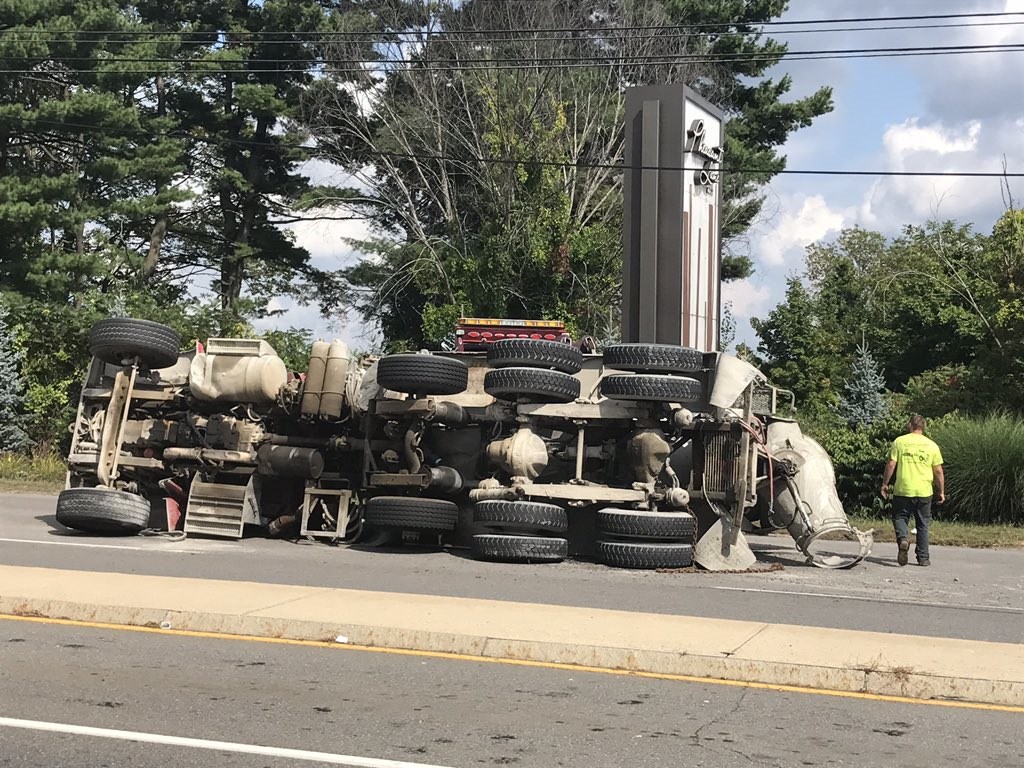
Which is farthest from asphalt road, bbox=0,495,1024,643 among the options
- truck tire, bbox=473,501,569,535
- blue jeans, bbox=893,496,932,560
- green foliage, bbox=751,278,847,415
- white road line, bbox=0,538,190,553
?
green foliage, bbox=751,278,847,415

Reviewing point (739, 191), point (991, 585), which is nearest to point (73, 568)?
point (991, 585)

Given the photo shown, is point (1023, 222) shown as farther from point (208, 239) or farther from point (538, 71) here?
point (208, 239)

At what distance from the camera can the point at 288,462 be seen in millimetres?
13961

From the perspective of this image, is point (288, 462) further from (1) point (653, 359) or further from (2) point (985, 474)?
(2) point (985, 474)

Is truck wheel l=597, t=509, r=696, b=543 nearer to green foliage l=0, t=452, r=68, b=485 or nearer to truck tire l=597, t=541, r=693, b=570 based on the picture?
truck tire l=597, t=541, r=693, b=570

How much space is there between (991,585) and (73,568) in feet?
29.9

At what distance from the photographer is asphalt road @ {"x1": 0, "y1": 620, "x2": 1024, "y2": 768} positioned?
5477 mm

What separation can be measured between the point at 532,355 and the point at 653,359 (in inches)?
51.4

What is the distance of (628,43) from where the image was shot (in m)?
36.8

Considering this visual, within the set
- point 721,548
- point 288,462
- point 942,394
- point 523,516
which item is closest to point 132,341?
point 288,462

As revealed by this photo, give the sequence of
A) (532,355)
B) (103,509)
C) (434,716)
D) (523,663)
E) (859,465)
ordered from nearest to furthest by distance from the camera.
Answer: (434,716)
(523,663)
(532,355)
(103,509)
(859,465)

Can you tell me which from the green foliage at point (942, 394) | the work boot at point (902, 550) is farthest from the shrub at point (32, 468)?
the green foliage at point (942, 394)

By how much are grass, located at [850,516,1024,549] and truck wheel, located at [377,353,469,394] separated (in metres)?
7.07

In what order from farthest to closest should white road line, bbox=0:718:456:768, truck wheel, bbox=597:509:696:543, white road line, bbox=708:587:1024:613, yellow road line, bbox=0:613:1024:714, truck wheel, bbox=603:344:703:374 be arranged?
1. truck wheel, bbox=603:344:703:374
2. truck wheel, bbox=597:509:696:543
3. white road line, bbox=708:587:1024:613
4. yellow road line, bbox=0:613:1024:714
5. white road line, bbox=0:718:456:768
